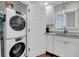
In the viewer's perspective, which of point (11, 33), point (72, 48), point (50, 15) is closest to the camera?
point (11, 33)

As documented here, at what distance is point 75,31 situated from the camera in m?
2.39

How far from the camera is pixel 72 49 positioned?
1.88m

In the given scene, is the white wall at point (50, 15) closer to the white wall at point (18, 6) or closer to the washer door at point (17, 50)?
the white wall at point (18, 6)

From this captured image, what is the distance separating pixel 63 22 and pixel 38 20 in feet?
3.36

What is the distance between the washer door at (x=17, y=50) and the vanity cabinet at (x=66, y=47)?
1026 millimetres

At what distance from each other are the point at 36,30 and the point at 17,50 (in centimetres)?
81

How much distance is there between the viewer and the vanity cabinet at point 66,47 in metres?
1.82

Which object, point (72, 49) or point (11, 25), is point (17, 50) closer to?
point (11, 25)

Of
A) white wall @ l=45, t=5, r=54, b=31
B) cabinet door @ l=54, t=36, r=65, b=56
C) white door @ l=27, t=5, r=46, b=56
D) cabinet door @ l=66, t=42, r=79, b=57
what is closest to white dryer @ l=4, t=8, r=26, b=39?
white door @ l=27, t=5, r=46, b=56

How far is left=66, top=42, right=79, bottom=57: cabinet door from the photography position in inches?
70.8

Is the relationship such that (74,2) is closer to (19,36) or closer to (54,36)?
(54,36)

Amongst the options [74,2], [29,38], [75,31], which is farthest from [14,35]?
[74,2]

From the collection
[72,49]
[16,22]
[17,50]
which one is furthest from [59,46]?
[16,22]

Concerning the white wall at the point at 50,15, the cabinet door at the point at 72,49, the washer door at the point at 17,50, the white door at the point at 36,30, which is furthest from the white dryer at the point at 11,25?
the white wall at the point at 50,15
